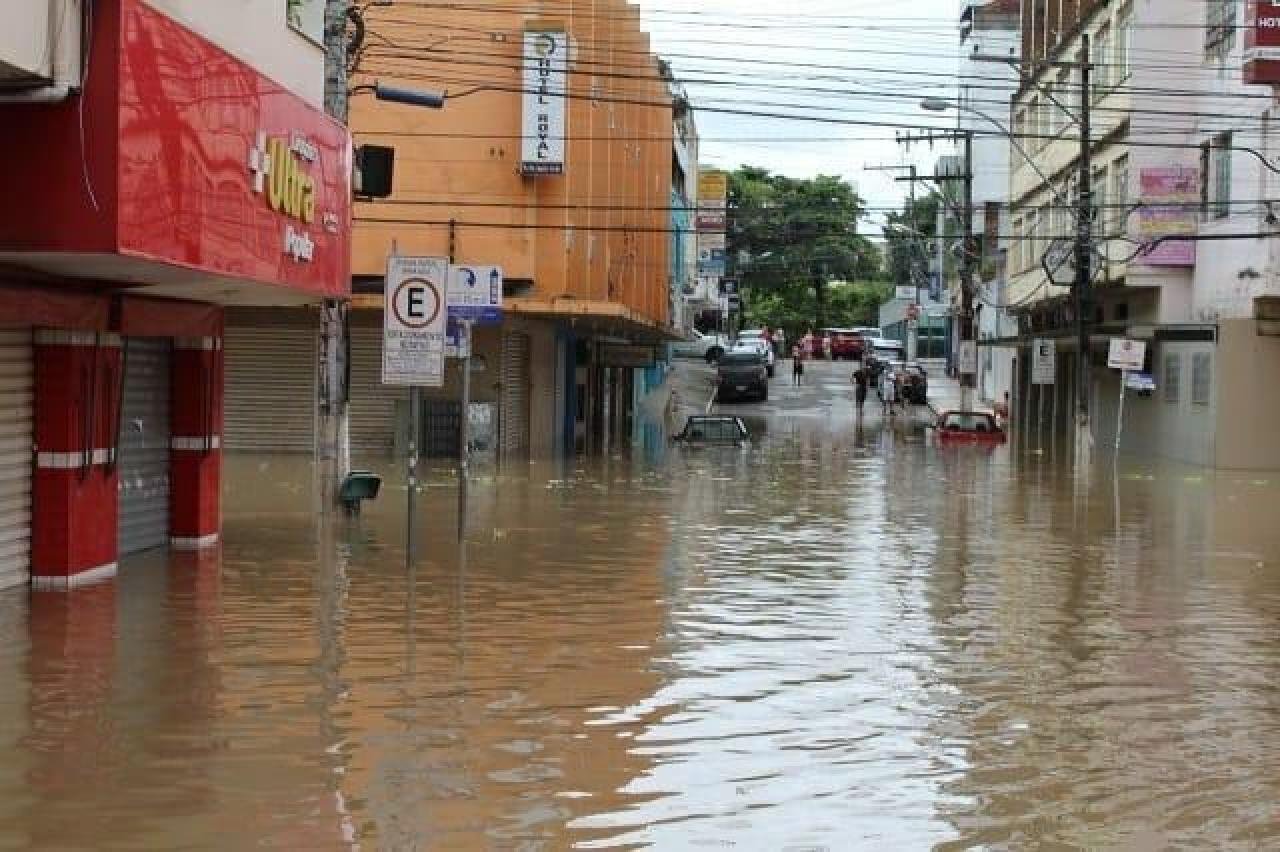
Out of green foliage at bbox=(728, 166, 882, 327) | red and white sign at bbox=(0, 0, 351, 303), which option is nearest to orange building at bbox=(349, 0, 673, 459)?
red and white sign at bbox=(0, 0, 351, 303)

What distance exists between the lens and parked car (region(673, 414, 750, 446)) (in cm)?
4675

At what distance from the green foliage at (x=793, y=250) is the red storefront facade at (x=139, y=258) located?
8779cm

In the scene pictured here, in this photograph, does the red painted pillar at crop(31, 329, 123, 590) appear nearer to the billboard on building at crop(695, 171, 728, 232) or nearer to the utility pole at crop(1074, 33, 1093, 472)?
the utility pole at crop(1074, 33, 1093, 472)

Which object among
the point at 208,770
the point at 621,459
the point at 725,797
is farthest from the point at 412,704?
the point at 621,459

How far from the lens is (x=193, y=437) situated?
18.2 metres

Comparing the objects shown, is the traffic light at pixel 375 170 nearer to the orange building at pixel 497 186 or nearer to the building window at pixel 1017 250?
the orange building at pixel 497 186

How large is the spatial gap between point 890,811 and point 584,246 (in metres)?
34.2

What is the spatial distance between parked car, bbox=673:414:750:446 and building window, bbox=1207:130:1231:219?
1303 centimetres

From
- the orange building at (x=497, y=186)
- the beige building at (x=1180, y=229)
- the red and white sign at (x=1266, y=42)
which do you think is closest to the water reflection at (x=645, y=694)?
the red and white sign at (x=1266, y=42)

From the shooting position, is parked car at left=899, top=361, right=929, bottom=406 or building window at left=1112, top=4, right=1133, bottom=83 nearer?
building window at left=1112, top=4, right=1133, bottom=83

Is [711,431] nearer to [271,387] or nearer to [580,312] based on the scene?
[580,312]

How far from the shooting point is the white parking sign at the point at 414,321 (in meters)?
16.0

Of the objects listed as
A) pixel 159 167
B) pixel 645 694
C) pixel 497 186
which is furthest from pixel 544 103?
pixel 645 694

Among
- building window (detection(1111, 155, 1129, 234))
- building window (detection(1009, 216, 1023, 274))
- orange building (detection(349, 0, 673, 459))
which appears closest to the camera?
orange building (detection(349, 0, 673, 459))
